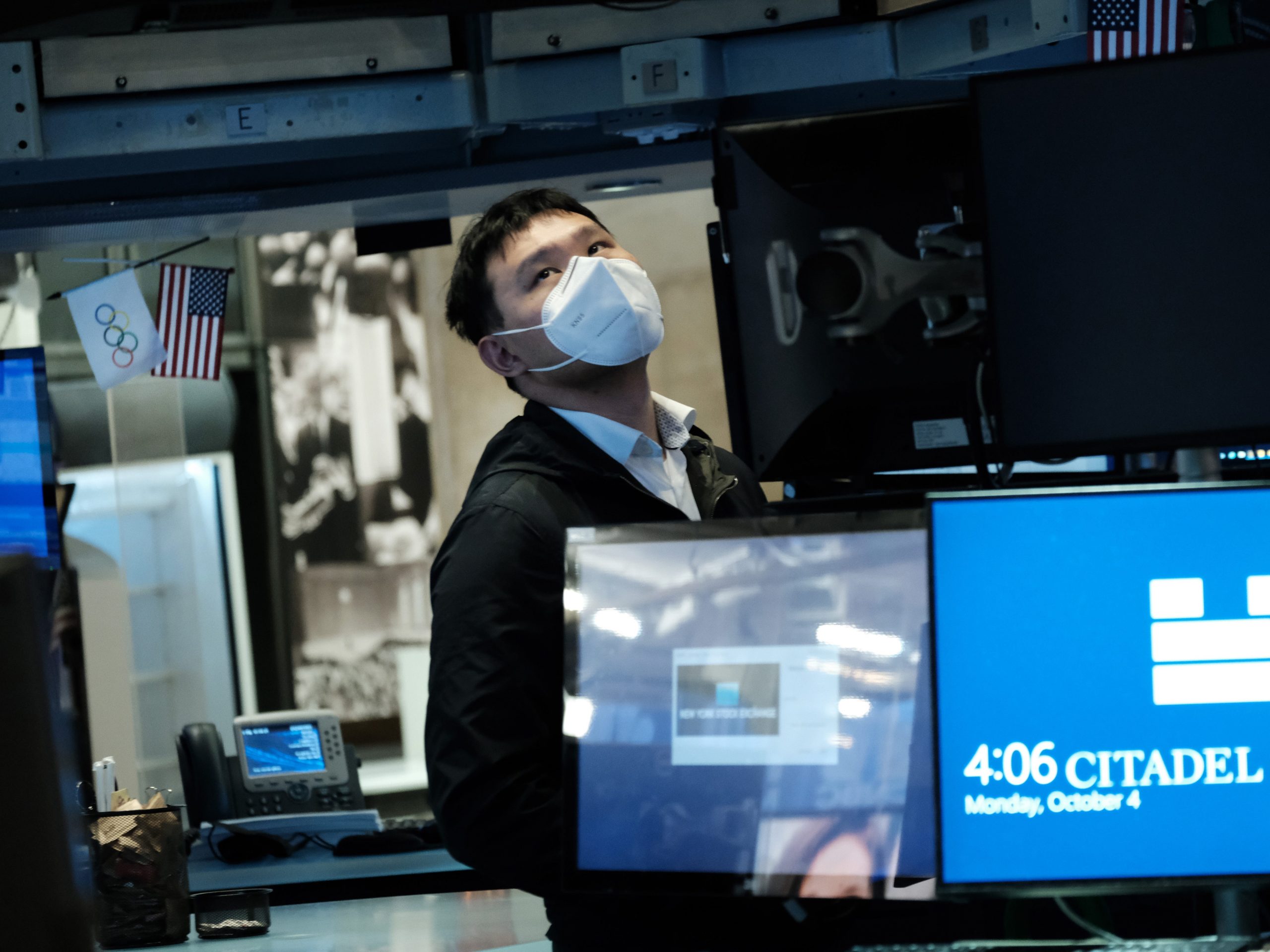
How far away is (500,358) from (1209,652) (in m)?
1.10

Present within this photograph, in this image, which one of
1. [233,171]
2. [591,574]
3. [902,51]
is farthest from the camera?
[233,171]

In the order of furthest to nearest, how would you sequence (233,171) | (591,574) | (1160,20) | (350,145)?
(233,171)
(350,145)
(1160,20)
(591,574)

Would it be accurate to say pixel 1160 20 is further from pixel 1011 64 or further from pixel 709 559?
pixel 709 559

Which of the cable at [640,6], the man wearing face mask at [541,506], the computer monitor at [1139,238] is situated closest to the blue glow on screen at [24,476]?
the cable at [640,6]

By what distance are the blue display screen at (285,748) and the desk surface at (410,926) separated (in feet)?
3.21

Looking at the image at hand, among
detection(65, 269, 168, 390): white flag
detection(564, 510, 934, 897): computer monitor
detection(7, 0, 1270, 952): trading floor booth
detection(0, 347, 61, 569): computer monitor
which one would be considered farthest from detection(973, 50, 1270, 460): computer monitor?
detection(65, 269, 168, 390): white flag

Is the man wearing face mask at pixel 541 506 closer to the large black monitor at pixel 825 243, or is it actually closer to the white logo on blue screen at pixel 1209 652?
the large black monitor at pixel 825 243

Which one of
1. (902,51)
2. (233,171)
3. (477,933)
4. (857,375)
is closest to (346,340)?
(233,171)

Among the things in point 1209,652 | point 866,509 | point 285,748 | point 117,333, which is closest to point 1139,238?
point 1209,652

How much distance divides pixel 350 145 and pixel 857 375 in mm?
2380

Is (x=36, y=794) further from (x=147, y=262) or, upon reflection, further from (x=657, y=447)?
(x=147, y=262)

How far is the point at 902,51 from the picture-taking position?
330cm

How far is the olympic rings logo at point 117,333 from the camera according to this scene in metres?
4.58

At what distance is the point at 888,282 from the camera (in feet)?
4.82
